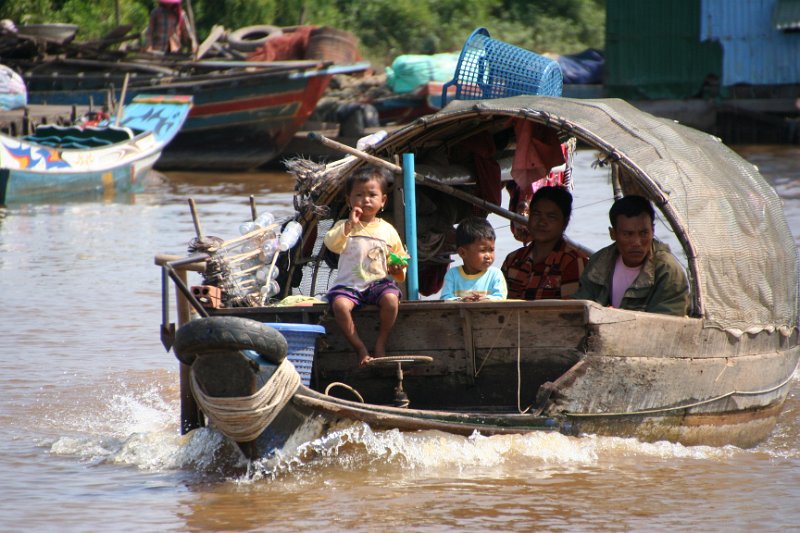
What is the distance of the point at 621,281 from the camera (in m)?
5.27

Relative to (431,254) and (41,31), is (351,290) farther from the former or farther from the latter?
(41,31)

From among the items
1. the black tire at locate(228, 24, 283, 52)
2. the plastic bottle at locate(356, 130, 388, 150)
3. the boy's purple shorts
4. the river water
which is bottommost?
the river water

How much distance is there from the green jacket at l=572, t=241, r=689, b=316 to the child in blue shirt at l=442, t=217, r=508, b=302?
0.42 m

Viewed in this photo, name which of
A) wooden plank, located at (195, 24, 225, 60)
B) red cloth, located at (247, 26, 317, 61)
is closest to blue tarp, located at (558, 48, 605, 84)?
red cloth, located at (247, 26, 317, 61)

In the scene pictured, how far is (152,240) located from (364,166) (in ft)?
21.4

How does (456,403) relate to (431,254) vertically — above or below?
below

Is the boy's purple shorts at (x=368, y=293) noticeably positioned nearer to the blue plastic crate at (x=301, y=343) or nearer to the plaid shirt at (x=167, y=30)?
the blue plastic crate at (x=301, y=343)

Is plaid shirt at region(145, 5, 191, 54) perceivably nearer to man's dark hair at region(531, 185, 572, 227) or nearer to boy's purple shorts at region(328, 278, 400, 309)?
man's dark hair at region(531, 185, 572, 227)

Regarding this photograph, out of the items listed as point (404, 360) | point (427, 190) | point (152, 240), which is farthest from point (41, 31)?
point (404, 360)

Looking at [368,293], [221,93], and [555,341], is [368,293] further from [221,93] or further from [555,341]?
[221,93]

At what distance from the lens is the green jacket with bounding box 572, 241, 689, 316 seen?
16.8ft

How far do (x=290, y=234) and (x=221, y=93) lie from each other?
12.5 meters

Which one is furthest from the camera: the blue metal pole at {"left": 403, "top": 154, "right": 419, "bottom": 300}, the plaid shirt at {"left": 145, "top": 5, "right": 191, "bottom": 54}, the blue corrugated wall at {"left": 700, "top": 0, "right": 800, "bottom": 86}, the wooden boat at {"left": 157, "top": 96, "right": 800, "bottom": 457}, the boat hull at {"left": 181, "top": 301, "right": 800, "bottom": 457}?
the plaid shirt at {"left": 145, "top": 5, "right": 191, "bottom": 54}

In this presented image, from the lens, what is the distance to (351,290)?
5098mm
